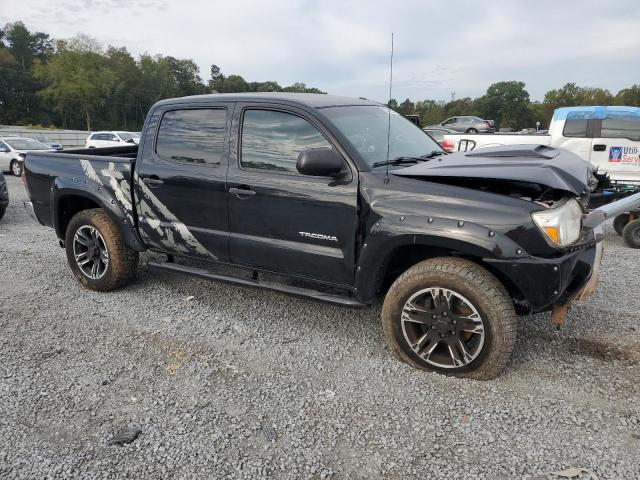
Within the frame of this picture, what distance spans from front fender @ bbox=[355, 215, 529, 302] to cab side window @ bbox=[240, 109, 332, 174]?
0.78m

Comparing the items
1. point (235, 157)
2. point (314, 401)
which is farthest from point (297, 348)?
point (235, 157)

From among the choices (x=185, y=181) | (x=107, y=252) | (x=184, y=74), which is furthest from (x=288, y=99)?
(x=184, y=74)

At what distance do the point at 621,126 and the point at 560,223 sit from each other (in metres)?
7.29

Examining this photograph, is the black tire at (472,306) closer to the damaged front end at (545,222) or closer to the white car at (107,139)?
the damaged front end at (545,222)

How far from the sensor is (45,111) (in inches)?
2773

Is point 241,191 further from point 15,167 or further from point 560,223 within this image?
point 15,167

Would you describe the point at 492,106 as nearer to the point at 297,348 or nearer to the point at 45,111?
the point at 45,111

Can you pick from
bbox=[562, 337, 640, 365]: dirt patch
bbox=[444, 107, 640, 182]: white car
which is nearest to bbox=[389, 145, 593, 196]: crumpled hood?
bbox=[562, 337, 640, 365]: dirt patch

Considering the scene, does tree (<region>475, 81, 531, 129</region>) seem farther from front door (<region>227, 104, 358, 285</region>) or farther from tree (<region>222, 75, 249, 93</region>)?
front door (<region>227, 104, 358, 285</region>)

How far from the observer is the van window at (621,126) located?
845 centimetres

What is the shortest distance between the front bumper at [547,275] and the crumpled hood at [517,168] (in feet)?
1.30

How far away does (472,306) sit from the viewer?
3.01m

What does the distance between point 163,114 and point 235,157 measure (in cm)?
102

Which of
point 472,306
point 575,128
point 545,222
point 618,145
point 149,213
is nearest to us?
point 545,222
